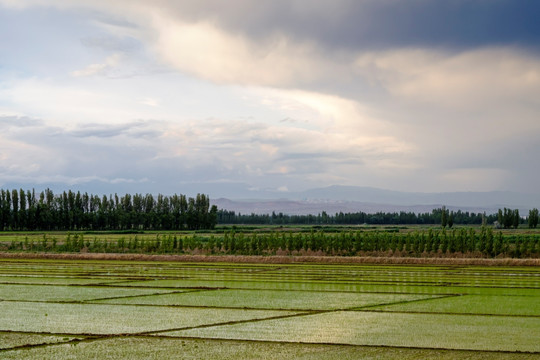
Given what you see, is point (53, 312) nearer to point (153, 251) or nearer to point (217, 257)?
point (217, 257)

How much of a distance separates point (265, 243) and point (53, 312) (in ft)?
92.5

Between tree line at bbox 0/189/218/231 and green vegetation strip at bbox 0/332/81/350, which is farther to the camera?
tree line at bbox 0/189/218/231

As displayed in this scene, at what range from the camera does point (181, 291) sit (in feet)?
75.2

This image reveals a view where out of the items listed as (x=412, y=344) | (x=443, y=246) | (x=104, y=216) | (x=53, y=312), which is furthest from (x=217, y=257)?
(x=104, y=216)

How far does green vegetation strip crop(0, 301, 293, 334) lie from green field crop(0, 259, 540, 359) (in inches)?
1.1

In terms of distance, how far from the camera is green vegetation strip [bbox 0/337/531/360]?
12.3 meters

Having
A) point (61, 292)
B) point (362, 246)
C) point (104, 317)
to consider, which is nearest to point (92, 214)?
point (362, 246)

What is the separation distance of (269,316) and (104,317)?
4340 millimetres

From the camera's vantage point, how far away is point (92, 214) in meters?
95.6

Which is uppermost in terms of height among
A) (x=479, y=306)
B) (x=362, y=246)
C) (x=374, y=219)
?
(x=374, y=219)

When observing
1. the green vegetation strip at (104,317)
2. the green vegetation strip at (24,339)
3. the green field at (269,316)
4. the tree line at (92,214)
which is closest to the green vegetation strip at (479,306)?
the green field at (269,316)

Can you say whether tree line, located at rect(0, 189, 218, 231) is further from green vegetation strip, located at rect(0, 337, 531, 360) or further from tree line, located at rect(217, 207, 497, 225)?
green vegetation strip, located at rect(0, 337, 531, 360)

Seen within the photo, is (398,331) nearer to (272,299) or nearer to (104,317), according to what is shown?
(272,299)

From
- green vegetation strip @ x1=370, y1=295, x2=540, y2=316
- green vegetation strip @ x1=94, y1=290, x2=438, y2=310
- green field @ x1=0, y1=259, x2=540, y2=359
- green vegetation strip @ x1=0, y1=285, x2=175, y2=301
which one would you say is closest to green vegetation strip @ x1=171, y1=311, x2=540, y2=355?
green field @ x1=0, y1=259, x2=540, y2=359
